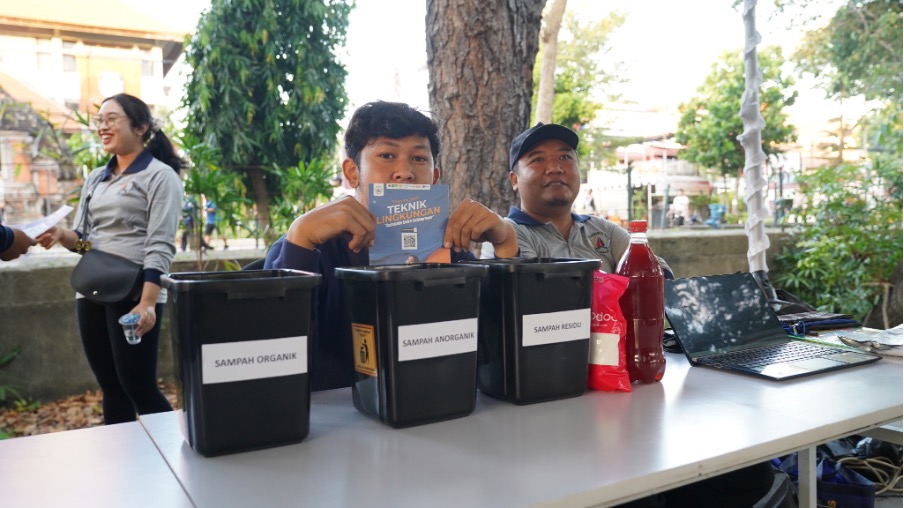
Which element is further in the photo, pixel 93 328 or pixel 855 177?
pixel 855 177

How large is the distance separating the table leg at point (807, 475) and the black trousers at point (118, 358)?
7.01ft

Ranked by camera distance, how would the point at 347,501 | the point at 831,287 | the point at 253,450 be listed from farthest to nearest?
the point at 831,287 → the point at 253,450 → the point at 347,501

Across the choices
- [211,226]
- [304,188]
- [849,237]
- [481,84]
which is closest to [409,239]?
[481,84]

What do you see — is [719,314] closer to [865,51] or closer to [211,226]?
[211,226]

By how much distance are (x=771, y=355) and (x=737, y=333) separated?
4.1 inches

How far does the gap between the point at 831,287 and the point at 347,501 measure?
5386 millimetres

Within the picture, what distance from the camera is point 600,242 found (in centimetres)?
244

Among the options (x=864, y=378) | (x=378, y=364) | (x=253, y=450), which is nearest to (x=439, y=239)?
(x=378, y=364)

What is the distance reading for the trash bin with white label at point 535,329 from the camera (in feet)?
3.73

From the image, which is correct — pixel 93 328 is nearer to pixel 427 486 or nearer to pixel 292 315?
pixel 292 315

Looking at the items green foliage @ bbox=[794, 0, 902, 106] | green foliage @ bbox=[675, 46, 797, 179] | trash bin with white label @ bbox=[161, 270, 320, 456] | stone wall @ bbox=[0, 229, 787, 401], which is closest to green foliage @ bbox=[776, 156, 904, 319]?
green foliage @ bbox=[794, 0, 902, 106]

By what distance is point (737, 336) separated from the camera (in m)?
1.56

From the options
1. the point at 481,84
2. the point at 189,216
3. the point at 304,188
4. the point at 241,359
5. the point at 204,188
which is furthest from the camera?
the point at 304,188

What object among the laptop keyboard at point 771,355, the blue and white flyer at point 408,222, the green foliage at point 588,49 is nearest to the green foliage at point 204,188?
the blue and white flyer at point 408,222
